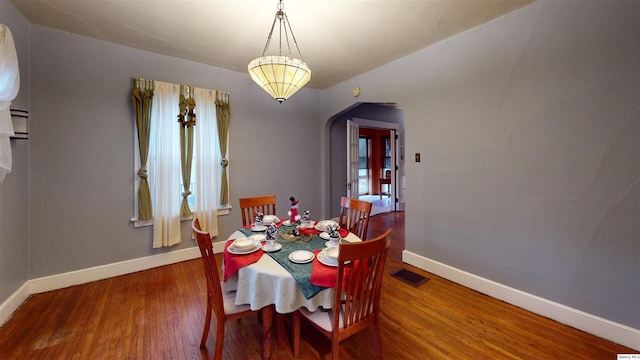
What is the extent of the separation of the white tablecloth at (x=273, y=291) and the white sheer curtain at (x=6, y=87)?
1.89 meters

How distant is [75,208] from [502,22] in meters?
4.70

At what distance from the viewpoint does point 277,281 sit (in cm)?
143

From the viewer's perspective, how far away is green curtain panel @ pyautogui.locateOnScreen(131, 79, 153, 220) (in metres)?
2.79

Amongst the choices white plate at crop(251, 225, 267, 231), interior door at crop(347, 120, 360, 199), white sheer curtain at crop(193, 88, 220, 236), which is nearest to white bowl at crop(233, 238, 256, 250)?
white plate at crop(251, 225, 267, 231)

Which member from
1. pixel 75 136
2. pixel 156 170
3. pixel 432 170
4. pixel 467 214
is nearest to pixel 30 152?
pixel 75 136

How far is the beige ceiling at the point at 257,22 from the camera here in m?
2.05

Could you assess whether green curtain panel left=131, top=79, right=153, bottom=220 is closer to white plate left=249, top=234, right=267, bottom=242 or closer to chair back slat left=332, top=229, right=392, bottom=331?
white plate left=249, top=234, right=267, bottom=242

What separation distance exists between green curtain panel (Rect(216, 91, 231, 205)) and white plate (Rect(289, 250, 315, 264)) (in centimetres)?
217

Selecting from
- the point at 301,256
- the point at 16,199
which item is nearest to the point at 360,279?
the point at 301,256

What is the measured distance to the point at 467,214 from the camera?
8.49ft

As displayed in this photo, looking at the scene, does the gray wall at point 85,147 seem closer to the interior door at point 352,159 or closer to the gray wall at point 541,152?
the interior door at point 352,159

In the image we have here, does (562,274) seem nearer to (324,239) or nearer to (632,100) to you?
(632,100)

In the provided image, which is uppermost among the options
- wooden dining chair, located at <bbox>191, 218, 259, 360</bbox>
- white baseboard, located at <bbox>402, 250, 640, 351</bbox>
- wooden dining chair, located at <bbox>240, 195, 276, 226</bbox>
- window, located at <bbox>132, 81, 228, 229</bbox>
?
window, located at <bbox>132, 81, 228, 229</bbox>

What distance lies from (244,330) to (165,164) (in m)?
2.19
